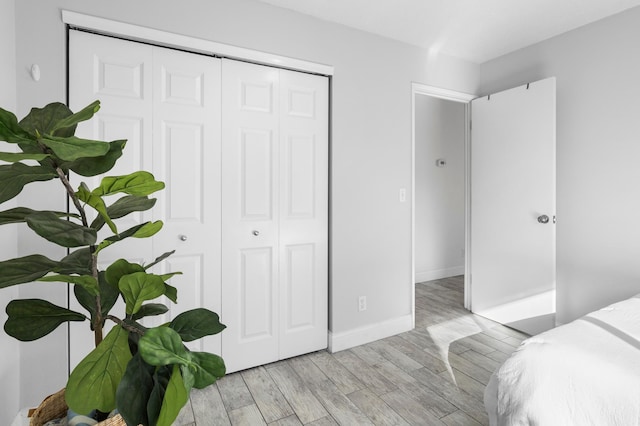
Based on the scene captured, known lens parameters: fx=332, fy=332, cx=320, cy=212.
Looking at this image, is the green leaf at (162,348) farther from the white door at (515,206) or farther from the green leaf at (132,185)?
the white door at (515,206)

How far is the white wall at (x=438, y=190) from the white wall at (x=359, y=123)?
4.29 feet

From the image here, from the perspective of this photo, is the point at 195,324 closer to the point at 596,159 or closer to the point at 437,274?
the point at 596,159

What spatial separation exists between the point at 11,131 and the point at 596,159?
3392mm

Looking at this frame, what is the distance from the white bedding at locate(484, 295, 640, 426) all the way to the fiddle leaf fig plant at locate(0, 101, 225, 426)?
107 centimetres

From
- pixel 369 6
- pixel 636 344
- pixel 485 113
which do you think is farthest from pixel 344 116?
pixel 636 344

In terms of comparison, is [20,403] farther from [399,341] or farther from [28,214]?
[399,341]

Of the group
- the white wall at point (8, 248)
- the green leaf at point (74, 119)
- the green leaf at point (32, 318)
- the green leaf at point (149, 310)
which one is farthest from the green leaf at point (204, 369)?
the white wall at point (8, 248)

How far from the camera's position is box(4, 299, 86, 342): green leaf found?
854 millimetres

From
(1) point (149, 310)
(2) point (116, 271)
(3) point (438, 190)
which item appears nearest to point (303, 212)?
(1) point (149, 310)

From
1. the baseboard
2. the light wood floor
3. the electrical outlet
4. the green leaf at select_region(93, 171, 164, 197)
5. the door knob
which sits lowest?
the light wood floor

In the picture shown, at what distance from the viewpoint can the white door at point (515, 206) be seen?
2.77 metres

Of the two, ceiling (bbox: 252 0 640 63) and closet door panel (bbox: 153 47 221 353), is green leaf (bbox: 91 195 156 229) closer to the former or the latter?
closet door panel (bbox: 153 47 221 353)

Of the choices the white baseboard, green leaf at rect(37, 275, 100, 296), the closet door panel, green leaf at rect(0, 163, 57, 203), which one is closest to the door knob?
the white baseboard

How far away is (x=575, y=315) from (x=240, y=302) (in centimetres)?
268
